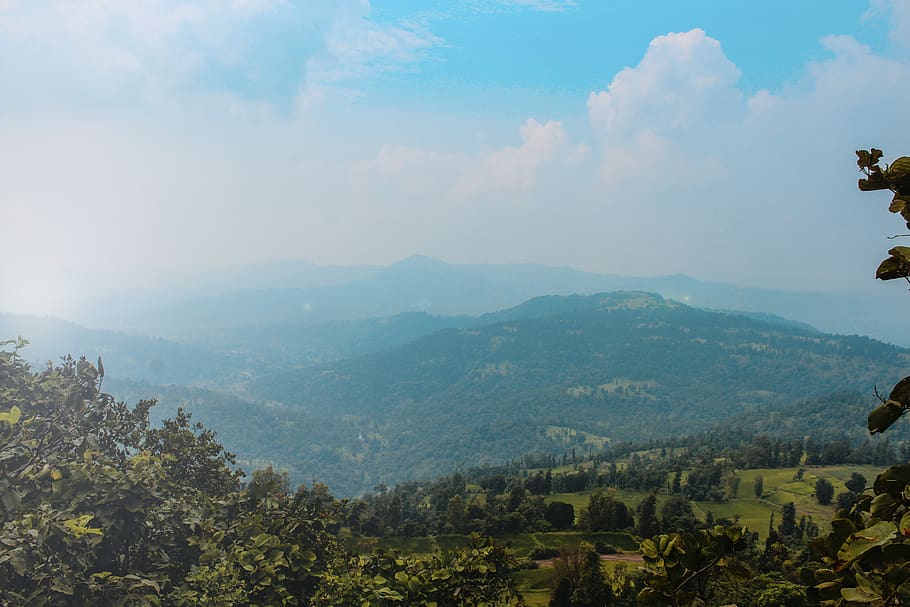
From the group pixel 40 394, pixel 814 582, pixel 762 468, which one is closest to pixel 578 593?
pixel 814 582

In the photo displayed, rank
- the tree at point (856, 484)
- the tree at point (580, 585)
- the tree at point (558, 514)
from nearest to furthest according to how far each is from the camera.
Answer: the tree at point (580, 585) < the tree at point (558, 514) < the tree at point (856, 484)

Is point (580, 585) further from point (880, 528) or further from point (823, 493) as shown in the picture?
point (823, 493)

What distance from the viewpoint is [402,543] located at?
33.2 m

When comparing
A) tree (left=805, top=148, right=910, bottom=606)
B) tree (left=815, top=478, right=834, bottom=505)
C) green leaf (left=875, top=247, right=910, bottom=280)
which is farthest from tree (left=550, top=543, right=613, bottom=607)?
tree (left=815, top=478, right=834, bottom=505)

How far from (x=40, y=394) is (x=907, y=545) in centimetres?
1785

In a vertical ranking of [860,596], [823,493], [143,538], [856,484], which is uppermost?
[860,596]

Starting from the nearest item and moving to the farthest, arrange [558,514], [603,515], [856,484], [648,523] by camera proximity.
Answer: [648,523] → [603,515] → [558,514] → [856,484]

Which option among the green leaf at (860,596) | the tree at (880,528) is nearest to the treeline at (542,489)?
the tree at (880,528)

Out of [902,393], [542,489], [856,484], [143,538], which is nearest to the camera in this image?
[902,393]

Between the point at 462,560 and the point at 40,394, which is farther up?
the point at 40,394

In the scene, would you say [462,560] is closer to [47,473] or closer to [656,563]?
[656,563]

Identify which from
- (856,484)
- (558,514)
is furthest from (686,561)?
(856,484)

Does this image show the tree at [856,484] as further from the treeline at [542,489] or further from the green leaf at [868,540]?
the green leaf at [868,540]

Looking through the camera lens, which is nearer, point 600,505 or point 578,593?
point 578,593
